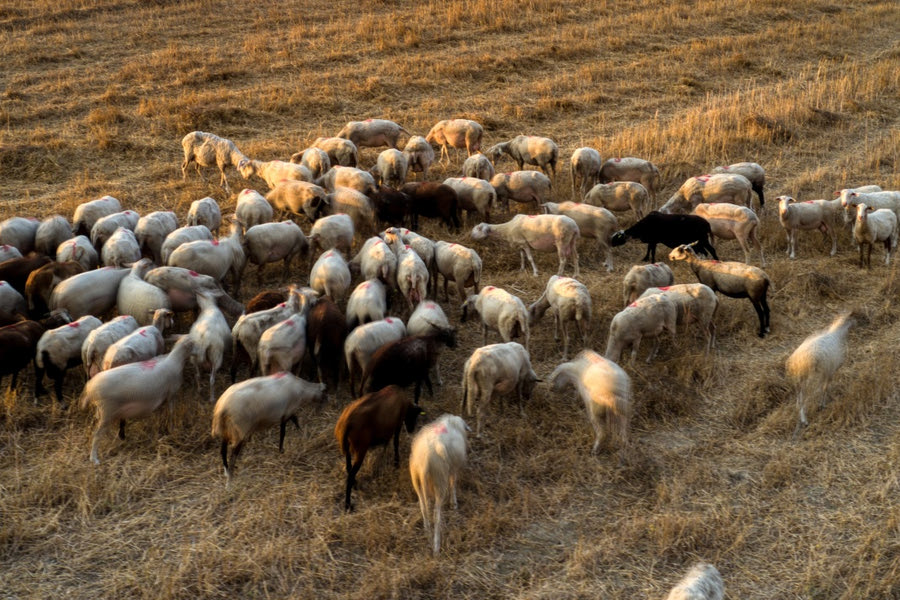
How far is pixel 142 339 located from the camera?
7504mm

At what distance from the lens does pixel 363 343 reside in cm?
760

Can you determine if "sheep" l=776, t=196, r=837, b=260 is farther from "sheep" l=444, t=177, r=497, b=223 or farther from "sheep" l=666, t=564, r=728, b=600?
"sheep" l=666, t=564, r=728, b=600

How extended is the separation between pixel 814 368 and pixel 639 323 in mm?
1628

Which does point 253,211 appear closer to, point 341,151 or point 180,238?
point 180,238

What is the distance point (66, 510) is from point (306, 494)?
179 cm

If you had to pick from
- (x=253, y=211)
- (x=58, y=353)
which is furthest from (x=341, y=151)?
(x=58, y=353)

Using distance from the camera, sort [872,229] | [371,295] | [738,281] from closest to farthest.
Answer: [371,295] → [738,281] → [872,229]

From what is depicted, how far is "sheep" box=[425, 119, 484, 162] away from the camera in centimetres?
1373

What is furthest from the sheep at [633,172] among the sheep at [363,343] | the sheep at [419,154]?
the sheep at [363,343]

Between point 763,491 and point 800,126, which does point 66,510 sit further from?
point 800,126

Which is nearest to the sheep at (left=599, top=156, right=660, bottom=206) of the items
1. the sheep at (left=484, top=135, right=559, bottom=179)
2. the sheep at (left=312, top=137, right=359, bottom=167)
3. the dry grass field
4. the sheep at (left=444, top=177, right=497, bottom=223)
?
the dry grass field

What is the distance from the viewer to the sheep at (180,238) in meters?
9.36

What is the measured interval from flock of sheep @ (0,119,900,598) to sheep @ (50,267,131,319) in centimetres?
2

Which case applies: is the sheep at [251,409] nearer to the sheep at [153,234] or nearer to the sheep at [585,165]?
the sheep at [153,234]
